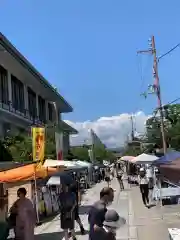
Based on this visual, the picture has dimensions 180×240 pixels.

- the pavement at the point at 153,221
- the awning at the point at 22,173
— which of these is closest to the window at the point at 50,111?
the pavement at the point at 153,221

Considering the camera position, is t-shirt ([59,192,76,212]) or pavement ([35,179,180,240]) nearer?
t-shirt ([59,192,76,212])

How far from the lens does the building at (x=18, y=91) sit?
103 ft

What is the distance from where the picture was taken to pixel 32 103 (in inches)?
1734

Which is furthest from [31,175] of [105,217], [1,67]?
[1,67]

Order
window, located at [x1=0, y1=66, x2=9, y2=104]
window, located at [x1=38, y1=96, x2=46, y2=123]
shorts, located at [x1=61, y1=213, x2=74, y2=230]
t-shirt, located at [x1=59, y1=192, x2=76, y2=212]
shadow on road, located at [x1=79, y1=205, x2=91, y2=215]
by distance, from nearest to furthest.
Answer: shorts, located at [x1=61, y1=213, x2=74, y2=230]
t-shirt, located at [x1=59, y1=192, x2=76, y2=212]
shadow on road, located at [x1=79, y1=205, x2=91, y2=215]
window, located at [x1=0, y1=66, x2=9, y2=104]
window, located at [x1=38, y1=96, x2=46, y2=123]

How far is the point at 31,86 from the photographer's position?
42219 millimetres

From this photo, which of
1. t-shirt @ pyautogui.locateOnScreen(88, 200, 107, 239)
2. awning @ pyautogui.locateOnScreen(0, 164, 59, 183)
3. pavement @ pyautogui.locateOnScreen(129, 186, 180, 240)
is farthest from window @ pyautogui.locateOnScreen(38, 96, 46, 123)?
t-shirt @ pyautogui.locateOnScreen(88, 200, 107, 239)

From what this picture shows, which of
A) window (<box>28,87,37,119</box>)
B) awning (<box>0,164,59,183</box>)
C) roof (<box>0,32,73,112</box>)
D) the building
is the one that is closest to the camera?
awning (<box>0,164,59,183</box>)

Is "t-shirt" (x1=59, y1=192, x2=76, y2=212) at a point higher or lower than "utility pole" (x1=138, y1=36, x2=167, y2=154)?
lower

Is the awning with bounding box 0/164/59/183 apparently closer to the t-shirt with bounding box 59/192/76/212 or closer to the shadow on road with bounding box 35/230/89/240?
the t-shirt with bounding box 59/192/76/212

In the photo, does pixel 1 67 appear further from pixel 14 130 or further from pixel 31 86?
pixel 31 86

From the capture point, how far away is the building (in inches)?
1238

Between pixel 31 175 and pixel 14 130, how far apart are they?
2293cm

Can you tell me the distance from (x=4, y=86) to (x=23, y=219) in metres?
23.6
